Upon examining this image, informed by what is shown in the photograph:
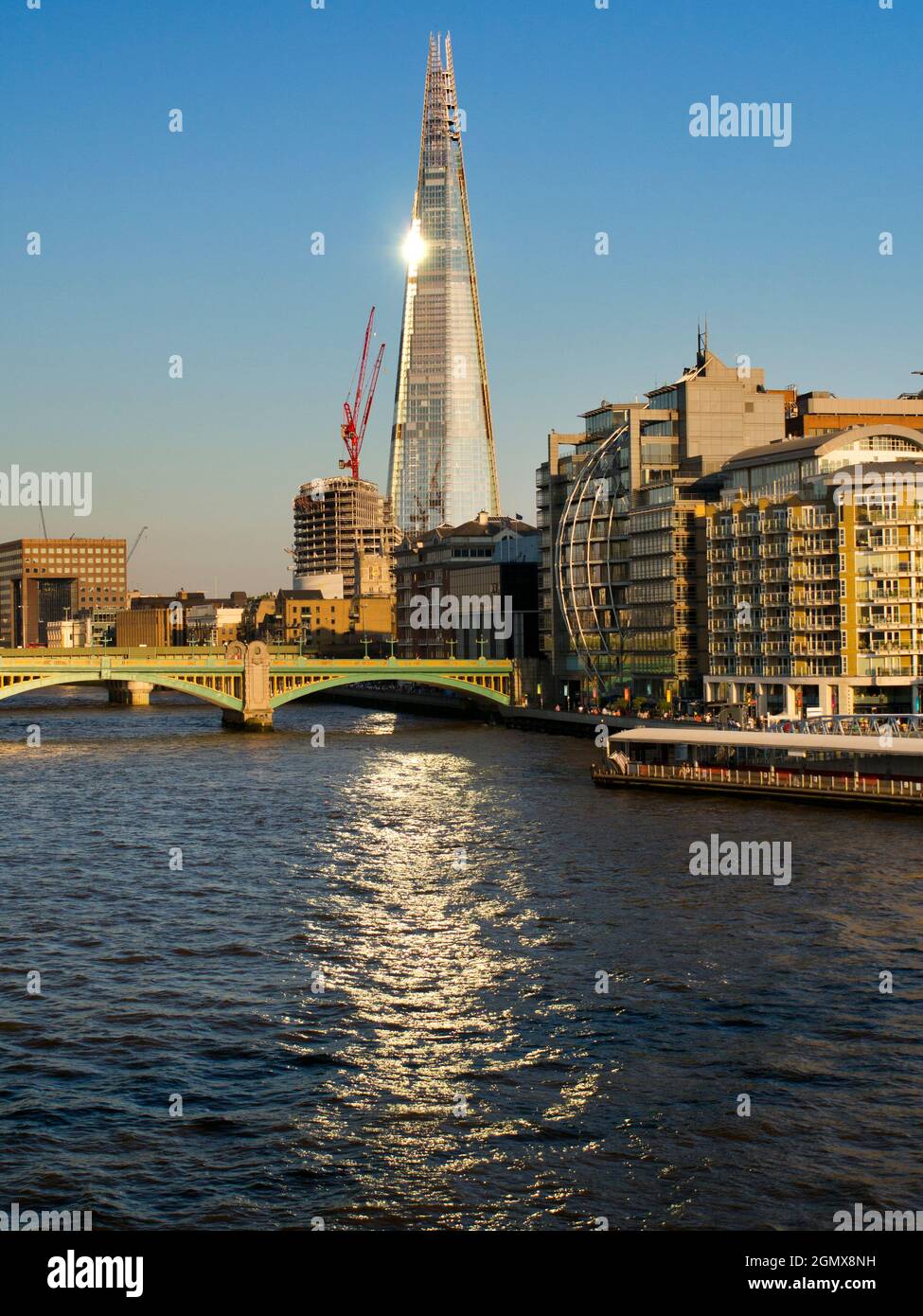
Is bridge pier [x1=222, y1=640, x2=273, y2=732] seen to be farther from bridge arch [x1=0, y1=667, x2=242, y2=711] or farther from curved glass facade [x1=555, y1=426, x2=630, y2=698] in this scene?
curved glass facade [x1=555, y1=426, x2=630, y2=698]

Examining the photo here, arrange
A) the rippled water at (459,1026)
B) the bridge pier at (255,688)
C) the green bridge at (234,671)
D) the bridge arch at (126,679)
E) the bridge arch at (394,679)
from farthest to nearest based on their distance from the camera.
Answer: the bridge arch at (394,679)
the bridge pier at (255,688)
the green bridge at (234,671)
the bridge arch at (126,679)
the rippled water at (459,1026)

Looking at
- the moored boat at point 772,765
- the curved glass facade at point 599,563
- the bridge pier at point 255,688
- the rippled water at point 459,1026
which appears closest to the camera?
the rippled water at point 459,1026

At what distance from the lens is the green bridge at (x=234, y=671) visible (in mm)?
131750

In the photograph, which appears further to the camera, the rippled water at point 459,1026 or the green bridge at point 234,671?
the green bridge at point 234,671

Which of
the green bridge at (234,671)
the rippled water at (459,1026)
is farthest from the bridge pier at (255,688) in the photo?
the rippled water at (459,1026)

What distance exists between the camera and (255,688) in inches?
5477

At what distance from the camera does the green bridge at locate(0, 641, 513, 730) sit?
13175 cm

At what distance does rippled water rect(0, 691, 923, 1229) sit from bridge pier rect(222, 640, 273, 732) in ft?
222

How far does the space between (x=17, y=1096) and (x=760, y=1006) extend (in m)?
18.1

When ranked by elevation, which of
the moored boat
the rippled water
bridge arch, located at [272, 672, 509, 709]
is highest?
bridge arch, located at [272, 672, 509, 709]

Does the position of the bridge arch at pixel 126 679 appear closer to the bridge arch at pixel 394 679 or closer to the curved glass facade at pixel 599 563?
the bridge arch at pixel 394 679

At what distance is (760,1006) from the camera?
36312 millimetres

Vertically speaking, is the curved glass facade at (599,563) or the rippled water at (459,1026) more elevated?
the curved glass facade at (599,563)

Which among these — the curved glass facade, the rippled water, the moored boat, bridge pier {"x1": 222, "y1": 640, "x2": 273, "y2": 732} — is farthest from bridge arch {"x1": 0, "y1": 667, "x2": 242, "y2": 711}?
the rippled water
